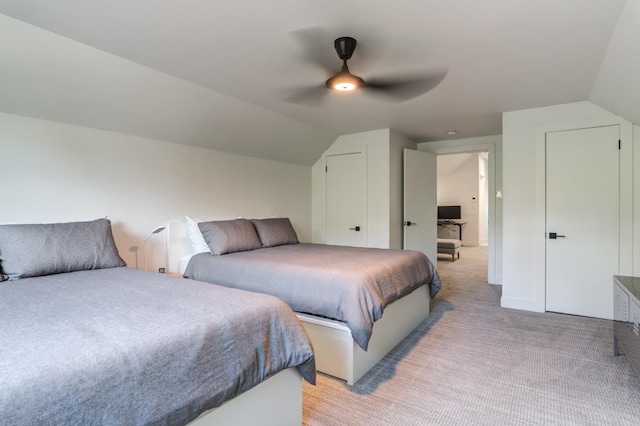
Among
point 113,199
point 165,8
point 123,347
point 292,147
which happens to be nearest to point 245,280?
point 113,199

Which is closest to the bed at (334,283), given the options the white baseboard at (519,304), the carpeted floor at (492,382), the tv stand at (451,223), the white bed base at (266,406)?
the carpeted floor at (492,382)

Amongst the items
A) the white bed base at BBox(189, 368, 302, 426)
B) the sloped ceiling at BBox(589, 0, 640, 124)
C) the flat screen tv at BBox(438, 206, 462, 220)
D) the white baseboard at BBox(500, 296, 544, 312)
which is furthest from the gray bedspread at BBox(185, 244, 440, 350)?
the flat screen tv at BBox(438, 206, 462, 220)

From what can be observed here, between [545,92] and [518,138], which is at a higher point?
[545,92]

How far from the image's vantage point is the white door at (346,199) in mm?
4836

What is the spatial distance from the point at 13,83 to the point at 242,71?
1535mm

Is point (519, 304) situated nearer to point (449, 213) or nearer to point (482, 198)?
point (449, 213)

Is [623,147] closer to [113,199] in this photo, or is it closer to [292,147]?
[292,147]

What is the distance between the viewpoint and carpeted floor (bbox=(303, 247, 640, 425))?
6.07 ft

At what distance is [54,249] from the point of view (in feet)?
7.44

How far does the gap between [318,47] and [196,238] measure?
7.34 feet

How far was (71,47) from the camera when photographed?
2.19m

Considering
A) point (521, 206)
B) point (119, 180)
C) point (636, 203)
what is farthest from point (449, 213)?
point (119, 180)

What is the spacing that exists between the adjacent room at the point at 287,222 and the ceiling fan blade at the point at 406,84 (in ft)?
0.08

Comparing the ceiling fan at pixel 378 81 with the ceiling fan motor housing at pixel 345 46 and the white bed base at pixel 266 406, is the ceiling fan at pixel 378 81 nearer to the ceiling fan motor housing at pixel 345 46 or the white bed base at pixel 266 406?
the ceiling fan motor housing at pixel 345 46
